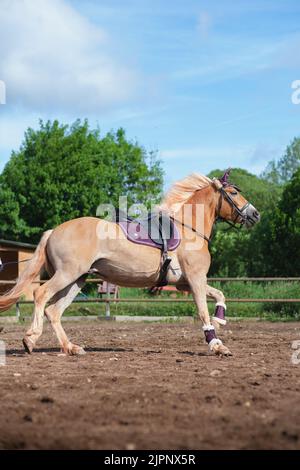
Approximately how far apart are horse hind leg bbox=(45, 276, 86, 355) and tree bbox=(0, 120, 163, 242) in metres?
36.4

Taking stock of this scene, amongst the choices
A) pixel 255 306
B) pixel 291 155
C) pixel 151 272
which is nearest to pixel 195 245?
pixel 151 272

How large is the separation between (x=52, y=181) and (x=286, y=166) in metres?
27.4

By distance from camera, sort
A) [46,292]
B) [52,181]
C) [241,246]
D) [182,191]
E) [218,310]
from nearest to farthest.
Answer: [46,292], [218,310], [182,191], [52,181], [241,246]

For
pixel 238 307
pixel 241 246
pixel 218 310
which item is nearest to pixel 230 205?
pixel 218 310

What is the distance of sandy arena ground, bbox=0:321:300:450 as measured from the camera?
15.3ft

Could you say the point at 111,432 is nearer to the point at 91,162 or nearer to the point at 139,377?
the point at 139,377

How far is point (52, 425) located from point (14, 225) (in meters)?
41.9

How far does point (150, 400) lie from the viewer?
6.04 metres

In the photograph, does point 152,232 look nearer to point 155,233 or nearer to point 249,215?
point 155,233

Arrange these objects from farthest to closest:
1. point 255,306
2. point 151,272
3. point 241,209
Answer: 1. point 255,306
2. point 241,209
3. point 151,272

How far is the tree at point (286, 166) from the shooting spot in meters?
65.3

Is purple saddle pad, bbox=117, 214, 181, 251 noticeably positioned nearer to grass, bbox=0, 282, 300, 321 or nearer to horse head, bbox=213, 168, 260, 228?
horse head, bbox=213, 168, 260, 228

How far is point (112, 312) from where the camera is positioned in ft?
80.1

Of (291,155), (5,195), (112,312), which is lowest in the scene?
(112,312)
